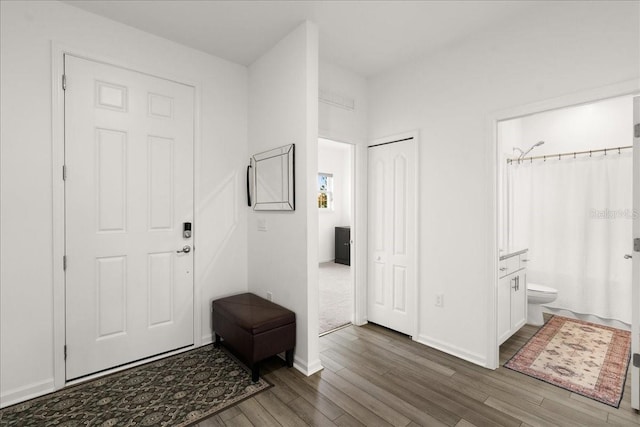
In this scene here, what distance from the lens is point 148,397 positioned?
210cm

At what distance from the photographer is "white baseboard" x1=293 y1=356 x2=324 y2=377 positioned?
2.41m

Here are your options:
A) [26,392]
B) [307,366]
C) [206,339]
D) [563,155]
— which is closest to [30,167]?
[26,392]

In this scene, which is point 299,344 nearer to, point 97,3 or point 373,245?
point 373,245

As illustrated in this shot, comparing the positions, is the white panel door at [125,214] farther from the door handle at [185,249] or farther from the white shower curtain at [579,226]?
the white shower curtain at [579,226]

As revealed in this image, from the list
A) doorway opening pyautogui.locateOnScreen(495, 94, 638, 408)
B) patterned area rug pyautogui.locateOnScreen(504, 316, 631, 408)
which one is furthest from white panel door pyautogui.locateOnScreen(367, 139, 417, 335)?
patterned area rug pyautogui.locateOnScreen(504, 316, 631, 408)

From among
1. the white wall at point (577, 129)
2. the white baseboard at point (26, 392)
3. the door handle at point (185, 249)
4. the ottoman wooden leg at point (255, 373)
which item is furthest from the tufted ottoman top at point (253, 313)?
the white wall at point (577, 129)

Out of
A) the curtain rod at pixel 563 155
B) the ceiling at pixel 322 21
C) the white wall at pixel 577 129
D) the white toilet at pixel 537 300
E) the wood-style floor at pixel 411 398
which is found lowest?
the wood-style floor at pixel 411 398

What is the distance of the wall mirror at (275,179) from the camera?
2566 millimetres

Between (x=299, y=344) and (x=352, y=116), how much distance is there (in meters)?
2.41

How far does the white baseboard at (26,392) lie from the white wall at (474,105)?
3061 millimetres

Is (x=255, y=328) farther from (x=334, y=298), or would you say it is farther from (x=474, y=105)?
(x=474, y=105)

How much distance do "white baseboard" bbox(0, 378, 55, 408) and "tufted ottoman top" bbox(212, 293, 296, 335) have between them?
47.7 inches

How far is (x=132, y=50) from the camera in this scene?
2508 millimetres

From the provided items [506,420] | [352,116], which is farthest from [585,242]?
[352,116]
